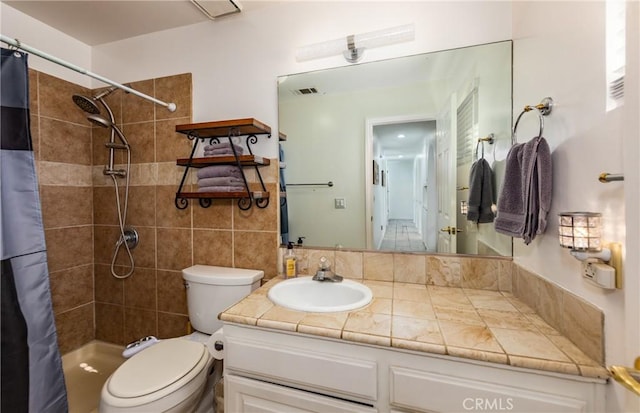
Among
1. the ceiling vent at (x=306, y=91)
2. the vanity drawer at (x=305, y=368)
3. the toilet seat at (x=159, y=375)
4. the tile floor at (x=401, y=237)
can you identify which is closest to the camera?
the vanity drawer at (x=305, y=368)

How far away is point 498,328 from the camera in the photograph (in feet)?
3.01

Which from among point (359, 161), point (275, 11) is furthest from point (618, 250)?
point (275, 11)

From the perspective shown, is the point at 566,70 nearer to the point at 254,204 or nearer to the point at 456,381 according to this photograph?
the point at 456,381

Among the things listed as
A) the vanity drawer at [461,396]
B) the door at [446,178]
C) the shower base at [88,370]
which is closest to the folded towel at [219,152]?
the door at [446,178]

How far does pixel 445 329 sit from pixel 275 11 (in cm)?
179

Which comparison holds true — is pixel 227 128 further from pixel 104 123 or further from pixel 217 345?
pixel 217 345

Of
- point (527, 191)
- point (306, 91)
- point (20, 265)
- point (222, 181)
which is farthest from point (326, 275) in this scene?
point (20, 265)

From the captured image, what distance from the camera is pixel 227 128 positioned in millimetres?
1538

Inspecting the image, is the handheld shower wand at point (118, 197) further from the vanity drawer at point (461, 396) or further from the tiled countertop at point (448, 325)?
the vanity drawer at point (461, 396)

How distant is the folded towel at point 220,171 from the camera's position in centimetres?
153

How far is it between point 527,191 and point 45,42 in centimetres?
277

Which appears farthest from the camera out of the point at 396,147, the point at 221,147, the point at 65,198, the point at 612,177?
the point at 65,198

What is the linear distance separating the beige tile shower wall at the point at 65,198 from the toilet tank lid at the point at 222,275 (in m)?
0.97

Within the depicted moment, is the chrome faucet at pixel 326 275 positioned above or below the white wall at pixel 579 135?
below
